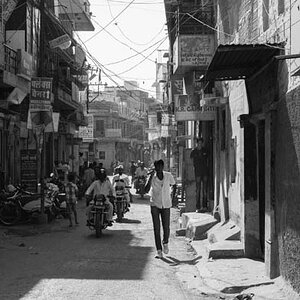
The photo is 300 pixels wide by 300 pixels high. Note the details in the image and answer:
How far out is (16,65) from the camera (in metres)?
19.0

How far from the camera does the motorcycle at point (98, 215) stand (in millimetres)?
11773

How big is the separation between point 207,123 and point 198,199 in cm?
230

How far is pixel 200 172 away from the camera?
14.8 meters

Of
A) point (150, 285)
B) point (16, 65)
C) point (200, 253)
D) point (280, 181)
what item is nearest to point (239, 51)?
point (280, 181)

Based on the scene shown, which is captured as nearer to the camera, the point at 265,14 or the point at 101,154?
the point at 265,14

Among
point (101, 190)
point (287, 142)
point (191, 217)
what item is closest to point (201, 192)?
point (191, 217)

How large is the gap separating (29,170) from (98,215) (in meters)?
5.53

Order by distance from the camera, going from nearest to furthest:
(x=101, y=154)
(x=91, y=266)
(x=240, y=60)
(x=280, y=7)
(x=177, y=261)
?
(x=280, y=7) < (x=240, y=60) < (x=91, y=266) < (x=177, y=261) < (x=101, y=154)

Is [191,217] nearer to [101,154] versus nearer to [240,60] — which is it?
[240,60]

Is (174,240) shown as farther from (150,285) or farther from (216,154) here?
(150,285)

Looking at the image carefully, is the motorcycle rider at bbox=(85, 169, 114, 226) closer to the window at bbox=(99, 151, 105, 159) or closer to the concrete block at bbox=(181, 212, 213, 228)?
the concrete block at bbox=(181, 212, 213, 228)

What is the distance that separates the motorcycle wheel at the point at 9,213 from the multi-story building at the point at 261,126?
5419 millimetres

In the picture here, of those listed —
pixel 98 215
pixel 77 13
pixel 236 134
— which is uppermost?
pixel 77 13

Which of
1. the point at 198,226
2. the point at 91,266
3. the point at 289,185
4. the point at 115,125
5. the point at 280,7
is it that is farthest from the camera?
the point at 115,125
